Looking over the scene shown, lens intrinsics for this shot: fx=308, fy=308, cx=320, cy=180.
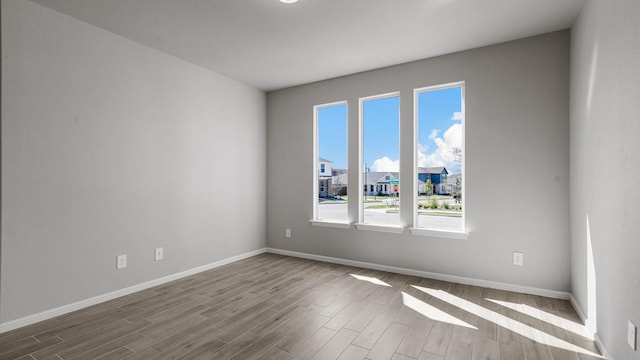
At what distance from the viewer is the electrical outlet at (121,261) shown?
10.2 feet

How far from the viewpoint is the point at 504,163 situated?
10.7 feet

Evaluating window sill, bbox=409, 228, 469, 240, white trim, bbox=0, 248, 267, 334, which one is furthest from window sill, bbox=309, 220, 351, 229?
white trim, bbox=0, 248, 267, 334

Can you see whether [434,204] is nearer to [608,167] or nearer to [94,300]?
[608,167]

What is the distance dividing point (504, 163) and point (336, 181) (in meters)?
2.16

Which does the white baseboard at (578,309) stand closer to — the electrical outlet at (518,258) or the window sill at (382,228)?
the electrical outlet at (518,258)

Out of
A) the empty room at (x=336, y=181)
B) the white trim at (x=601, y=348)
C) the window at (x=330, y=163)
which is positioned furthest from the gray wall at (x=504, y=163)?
the white trim at (x=601, y=348)

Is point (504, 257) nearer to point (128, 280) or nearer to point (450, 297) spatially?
point (450, 297)

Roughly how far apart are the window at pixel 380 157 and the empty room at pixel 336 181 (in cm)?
3

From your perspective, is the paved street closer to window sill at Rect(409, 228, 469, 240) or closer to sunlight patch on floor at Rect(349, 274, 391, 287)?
window sill at Rect(409, 228, 469, 240)

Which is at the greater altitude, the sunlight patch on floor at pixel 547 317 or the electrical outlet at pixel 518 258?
the electrical outlet at pixel 518 258

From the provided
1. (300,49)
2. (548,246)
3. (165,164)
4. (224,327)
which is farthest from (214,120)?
(548,246)

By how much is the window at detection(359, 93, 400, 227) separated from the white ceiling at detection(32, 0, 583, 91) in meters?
0.62

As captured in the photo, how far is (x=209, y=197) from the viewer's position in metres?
4.13

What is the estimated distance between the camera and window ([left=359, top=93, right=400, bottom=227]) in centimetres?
403
